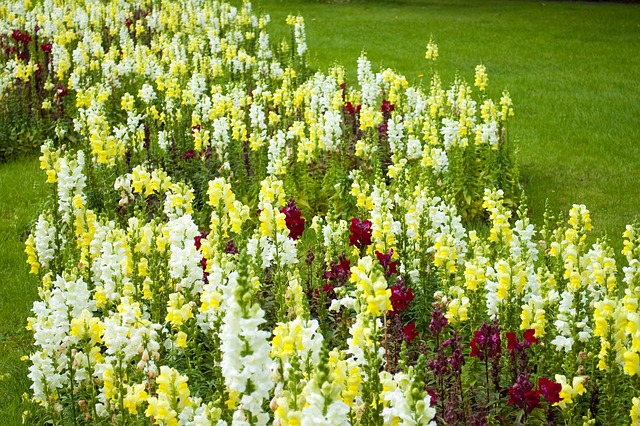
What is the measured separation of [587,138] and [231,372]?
9257mm

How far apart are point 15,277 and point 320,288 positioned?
3283mm

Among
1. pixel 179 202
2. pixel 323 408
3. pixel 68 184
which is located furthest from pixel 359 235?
pixel 323 408

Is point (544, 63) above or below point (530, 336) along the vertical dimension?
below

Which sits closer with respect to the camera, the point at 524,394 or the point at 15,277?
the point at 524,394

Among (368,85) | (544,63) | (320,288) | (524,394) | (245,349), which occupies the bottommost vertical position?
(544,63)

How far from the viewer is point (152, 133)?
948 cm

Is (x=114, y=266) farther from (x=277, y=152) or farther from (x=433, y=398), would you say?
(x=277, y=152)

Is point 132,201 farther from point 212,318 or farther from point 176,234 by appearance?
point 212,318

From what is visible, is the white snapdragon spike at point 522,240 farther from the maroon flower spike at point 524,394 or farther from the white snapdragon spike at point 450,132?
the white snapdragon spike at point 450,132

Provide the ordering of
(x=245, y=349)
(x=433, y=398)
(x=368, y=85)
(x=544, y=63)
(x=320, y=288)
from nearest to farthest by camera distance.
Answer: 1. (x=245, y=349)
2. (x=433, y=398)
3. (x=320, y=288)
4. (x=368, y=85)
5. (x=544, y=63)

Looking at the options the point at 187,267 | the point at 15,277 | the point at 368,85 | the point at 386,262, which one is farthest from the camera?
the point at 368,85

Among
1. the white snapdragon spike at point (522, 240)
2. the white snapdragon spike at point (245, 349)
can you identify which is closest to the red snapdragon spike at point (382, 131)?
the white snapdragon spike at point (522, 240)

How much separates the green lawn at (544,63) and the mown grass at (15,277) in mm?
4418

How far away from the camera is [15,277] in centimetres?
766
